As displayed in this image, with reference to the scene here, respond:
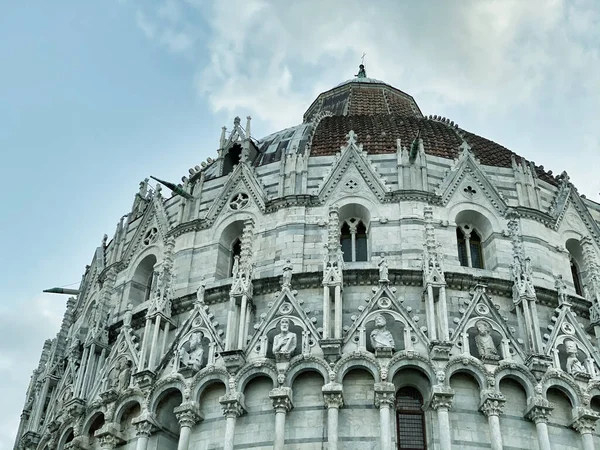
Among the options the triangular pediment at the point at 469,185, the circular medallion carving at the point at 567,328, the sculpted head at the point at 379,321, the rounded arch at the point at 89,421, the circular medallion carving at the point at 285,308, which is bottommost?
the rounded arch at the point at 89,421

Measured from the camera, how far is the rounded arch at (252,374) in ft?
67.2

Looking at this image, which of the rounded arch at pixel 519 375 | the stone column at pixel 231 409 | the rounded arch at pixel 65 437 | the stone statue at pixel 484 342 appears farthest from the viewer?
the rounded arch at pixel 65 437

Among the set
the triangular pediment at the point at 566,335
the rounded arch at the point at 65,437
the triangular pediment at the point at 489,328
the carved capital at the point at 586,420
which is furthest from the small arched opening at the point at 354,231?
the rounded arch at the point at 65,437

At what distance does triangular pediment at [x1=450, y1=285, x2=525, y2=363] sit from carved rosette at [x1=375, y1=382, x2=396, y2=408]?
2061mm

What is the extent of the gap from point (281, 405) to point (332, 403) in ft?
4.26

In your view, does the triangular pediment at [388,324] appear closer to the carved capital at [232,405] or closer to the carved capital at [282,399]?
the carved capital at [282,399]

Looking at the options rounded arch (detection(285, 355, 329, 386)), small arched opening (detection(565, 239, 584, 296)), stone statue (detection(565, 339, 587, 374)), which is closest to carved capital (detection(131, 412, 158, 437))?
rounded arch (detection(285, 355, 329, 386))

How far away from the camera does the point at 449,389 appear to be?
19672 mm

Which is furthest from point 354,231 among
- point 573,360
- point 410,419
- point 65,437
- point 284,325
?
point 65,437

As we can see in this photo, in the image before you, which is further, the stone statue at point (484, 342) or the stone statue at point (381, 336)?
the stone statue at point (484, 342)

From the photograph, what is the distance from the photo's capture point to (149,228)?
1107 inches

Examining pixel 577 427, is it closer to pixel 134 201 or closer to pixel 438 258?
pixel 438 258

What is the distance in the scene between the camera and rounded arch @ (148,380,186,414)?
21.3 m

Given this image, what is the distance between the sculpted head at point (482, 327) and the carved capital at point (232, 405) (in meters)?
6.72
